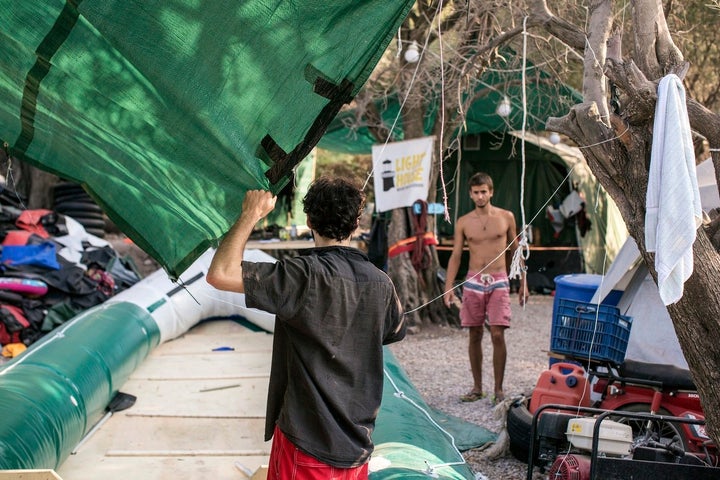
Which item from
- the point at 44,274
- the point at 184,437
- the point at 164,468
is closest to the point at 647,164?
the point at 164,468

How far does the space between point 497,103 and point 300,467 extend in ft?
26.8

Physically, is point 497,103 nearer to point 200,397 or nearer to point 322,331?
point 200,397

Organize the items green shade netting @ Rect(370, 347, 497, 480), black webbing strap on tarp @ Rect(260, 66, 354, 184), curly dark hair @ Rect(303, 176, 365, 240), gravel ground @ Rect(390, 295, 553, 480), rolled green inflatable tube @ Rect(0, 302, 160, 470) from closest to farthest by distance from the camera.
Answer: curly dark hair @ Rect(303, 176, 365, 240) → black webbing strap on tarp @ Rect(260, 66, 354, 184) → green shade netting @ Rect(370, 347, 497, 480) → rolled green inflatable tube @ Rect(0, 302, 160, 470) → gravel ground @ Rect(390, 295, 553, 480)

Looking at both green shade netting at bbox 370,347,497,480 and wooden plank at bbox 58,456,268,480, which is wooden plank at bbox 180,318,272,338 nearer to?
green shade netting at bbox 370,347,497,480

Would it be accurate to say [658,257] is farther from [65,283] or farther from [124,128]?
[65,283]

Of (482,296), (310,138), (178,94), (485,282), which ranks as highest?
(178,94)

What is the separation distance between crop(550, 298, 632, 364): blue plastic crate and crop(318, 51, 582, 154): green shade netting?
213cm

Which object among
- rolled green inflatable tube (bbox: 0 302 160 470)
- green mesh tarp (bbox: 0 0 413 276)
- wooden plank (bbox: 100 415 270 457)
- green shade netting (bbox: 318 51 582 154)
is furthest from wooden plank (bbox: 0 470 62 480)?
green shade netting (bbox: 318 51 582 154)

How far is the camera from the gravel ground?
5.24 metres

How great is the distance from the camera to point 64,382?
4.73 m

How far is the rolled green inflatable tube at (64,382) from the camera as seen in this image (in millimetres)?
3871

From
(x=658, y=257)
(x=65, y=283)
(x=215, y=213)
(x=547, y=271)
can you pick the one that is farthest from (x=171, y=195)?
(x=547, y=271)

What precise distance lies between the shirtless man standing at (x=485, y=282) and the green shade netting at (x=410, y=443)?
1.14 meters

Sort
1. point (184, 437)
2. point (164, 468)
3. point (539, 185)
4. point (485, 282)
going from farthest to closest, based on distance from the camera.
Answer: point (539, 185), point (485, 282), point (184, 437), point (164, 468)
